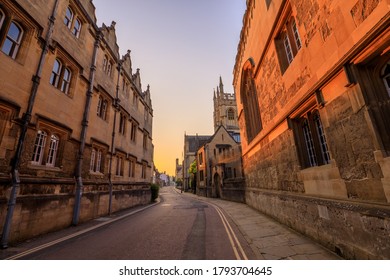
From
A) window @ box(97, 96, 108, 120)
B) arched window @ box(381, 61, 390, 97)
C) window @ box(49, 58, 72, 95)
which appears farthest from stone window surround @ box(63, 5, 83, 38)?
arched window @ box(381, 61, 390, 97)

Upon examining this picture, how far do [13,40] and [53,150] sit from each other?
4769 millimetres

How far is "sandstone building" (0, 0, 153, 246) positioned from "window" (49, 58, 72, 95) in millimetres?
46

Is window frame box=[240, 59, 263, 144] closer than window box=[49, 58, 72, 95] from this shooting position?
No

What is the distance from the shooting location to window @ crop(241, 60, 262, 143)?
12.6 m

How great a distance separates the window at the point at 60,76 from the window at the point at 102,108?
127 inches

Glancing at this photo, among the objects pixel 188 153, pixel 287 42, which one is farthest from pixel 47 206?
pixel 188 153

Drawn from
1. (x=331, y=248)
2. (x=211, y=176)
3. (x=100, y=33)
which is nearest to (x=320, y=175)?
(x=331, y=248)

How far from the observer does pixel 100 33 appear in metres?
12.4

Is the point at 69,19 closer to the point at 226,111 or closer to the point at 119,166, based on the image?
the point at 119,166

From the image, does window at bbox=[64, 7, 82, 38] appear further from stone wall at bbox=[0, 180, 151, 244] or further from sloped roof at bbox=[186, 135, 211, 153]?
sloped roof at bbox=[186, 135, 211, 153]

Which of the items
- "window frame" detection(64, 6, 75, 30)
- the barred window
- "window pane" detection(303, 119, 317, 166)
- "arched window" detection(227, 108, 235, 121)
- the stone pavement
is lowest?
the stone pavement

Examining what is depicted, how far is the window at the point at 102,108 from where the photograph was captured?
12811mm

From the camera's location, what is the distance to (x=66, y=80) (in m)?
9.55

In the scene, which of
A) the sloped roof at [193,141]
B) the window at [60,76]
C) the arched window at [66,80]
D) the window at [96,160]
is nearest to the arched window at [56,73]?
the window at [60,76]
